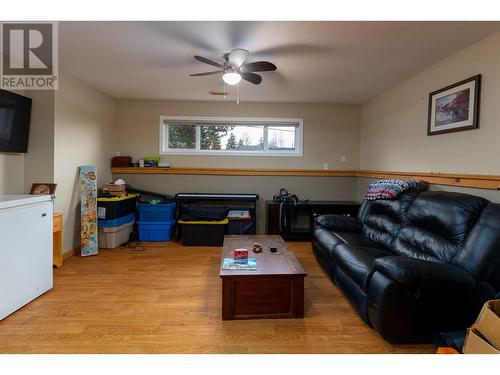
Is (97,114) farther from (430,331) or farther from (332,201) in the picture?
(430,331)

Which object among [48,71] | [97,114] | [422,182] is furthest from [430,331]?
[97,114]

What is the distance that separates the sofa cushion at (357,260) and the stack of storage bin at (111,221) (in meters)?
2.93

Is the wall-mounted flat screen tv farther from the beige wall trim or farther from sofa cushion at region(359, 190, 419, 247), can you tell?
sofa cushion at region(359, 190, 419, 247)

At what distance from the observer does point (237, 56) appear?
2.42 metres

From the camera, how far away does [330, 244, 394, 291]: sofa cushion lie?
1863 millimetres

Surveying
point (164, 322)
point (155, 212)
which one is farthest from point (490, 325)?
point (155, 212)

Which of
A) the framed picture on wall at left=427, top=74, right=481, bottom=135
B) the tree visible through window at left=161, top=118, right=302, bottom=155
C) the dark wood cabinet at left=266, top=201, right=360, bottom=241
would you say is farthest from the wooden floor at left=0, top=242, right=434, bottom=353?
the tree visible through window at left=161, top=118, right=302, bottom=155

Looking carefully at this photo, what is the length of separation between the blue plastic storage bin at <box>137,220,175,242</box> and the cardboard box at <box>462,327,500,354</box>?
3.61 m

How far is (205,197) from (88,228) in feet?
5.40

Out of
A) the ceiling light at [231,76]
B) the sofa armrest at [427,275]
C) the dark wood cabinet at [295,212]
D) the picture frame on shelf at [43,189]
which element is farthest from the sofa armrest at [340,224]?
the picture frame on shelf at [43,189]

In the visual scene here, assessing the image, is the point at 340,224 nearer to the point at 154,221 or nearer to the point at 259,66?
the point at 259,66

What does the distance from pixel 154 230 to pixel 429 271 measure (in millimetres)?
3545

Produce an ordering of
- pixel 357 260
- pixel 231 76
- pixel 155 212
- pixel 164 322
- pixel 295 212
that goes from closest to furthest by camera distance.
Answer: pixel 164 322 → pixel 357 260 → pixel 231 76 → pixel 155 212 → pixel 295 212

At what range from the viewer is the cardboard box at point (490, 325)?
45.3 inches
